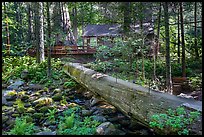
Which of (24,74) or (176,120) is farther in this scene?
(24,74)

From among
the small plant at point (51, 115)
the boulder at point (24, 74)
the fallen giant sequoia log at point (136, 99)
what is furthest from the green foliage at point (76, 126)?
the boulder at point (24, 74)

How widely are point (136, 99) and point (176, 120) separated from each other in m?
1.56

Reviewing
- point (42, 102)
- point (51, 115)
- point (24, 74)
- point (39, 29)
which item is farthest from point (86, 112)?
point (39, 29)

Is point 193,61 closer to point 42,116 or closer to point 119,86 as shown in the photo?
point 119,86

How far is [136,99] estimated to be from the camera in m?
5.36

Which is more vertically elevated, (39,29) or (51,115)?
(39,29)

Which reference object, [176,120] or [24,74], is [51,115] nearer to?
[176,120]

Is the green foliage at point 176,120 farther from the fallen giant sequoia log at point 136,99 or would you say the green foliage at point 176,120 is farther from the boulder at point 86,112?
the boulder at point 86,112

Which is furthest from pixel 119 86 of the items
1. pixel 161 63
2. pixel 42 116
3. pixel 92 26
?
pixel 92 26

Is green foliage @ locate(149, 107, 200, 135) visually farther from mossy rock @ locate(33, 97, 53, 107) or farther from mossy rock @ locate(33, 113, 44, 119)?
mossy rock @ locate(33, 97, 53, 107)

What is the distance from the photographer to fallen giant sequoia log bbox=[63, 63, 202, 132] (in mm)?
4543

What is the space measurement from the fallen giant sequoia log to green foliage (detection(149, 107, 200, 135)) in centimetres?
17

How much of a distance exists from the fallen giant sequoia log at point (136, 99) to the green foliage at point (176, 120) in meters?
0.17

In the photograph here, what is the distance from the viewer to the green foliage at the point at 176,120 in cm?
380
